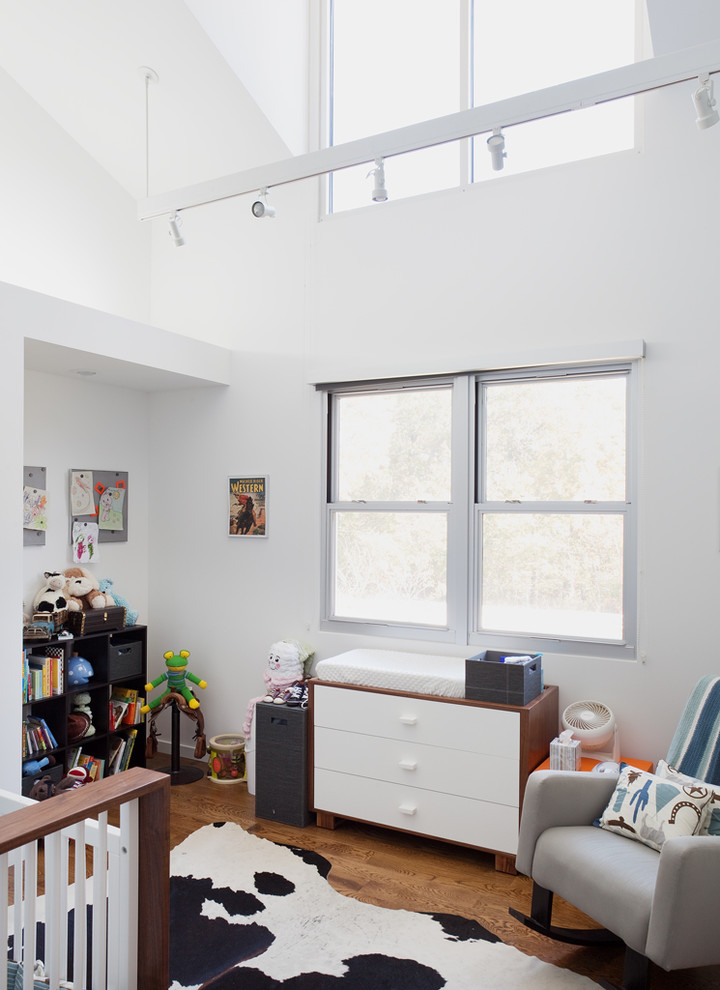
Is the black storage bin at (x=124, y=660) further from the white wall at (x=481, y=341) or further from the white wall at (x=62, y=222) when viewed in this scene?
the white wall at (x=62, y=222)

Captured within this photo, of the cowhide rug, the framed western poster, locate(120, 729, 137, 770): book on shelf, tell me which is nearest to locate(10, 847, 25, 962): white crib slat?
the cowhide rug

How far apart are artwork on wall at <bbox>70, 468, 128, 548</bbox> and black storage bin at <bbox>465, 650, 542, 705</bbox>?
2.18m

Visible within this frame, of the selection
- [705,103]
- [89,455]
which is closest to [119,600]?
[89,455]

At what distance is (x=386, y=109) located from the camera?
384 centimetres

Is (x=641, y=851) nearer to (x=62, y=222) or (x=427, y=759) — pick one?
(x=427, y=759)

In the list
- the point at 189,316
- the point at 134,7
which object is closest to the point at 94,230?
the point at 189,316

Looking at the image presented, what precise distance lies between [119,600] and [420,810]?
1983mm

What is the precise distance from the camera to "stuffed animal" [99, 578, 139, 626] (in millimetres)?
4029

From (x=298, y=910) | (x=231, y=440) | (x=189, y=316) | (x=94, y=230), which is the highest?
(x=94, y=230)

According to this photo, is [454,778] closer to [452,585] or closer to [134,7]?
[452,585]

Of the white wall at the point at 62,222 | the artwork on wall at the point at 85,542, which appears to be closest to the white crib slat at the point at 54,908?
the artwork on wall at the point at 85,542

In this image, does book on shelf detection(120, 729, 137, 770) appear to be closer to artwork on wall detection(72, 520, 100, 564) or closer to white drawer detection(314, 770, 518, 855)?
artwork on wall detection(72, 520, 100, 564)

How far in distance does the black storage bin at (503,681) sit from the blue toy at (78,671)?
6.20 feet

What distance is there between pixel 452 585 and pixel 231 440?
1530mm
